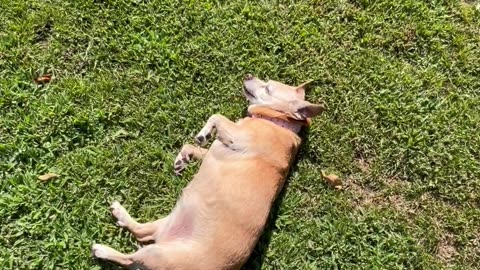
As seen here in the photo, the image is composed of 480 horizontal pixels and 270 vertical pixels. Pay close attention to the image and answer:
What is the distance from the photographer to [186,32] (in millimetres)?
6008

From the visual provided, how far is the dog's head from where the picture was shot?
17.8 ft

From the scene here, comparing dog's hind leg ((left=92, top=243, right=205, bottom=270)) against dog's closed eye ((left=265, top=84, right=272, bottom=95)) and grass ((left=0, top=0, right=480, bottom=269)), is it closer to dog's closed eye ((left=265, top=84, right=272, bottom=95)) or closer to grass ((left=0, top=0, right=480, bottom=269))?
grass ((left=0, top=0, right=480, bottom=269))

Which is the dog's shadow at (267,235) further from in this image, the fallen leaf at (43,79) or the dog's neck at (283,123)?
the fallen leaf at (43,79)

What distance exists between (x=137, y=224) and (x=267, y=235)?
1185mm

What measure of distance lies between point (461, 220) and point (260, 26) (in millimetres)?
2700

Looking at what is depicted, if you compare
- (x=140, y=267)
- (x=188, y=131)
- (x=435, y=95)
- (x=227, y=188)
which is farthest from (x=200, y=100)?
(x=435, y=95)

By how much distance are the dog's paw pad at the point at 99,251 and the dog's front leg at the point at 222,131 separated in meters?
1.21

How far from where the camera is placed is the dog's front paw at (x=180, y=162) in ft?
18.2

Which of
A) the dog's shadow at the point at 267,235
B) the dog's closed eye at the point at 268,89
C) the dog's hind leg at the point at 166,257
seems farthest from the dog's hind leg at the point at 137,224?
the dog's closed eye at the point at 268,89

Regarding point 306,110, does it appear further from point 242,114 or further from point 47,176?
point 47,176

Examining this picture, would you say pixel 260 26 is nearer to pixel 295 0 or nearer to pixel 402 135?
pixel 295 0

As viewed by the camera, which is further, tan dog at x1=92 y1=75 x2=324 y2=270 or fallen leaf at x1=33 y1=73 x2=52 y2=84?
fallen leaf at x1=33 y1=73 x2=52 y2=84

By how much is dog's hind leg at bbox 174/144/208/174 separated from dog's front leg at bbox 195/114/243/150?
185mm

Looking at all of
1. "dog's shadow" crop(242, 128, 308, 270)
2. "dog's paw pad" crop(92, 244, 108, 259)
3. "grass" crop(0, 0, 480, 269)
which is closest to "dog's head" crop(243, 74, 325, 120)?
"grass" crop(0, 0, 480, 269)
